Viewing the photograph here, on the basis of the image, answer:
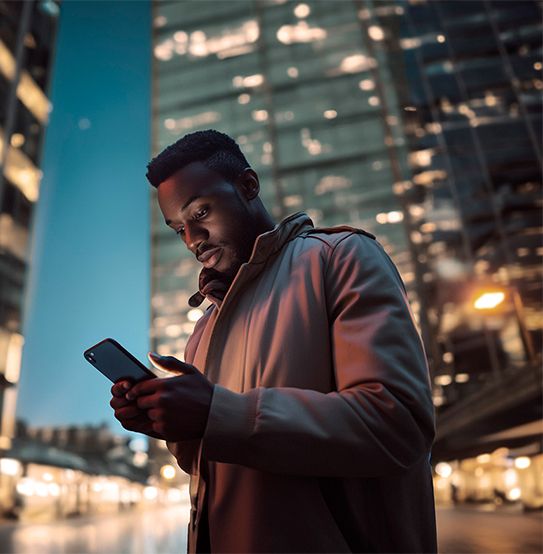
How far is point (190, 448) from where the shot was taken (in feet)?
4.07

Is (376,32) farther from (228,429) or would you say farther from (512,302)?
(228,429)

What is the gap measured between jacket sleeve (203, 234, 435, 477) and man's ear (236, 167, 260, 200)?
1.82ft

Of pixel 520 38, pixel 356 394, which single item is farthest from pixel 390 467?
pixel 520 38

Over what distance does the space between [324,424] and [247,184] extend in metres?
0.75

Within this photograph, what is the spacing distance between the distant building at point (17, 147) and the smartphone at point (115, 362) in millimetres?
21214

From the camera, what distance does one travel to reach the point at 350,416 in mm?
855

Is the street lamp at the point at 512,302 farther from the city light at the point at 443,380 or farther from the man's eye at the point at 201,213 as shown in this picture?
the man's eye at the point at 201,213

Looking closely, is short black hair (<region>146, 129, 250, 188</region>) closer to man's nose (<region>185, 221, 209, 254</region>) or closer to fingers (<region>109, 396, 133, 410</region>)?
man's nose (<region>185, 221, 209, 254</region>)

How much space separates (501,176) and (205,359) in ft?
62.1

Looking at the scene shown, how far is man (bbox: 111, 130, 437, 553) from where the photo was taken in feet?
2.80

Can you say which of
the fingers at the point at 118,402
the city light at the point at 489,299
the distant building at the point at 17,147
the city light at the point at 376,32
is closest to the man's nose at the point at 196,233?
the fingers at the point at 118,402

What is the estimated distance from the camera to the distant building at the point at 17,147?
2347cm

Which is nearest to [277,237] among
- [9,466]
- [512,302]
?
[512,302]

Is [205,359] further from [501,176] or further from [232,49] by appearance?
[232,49]
